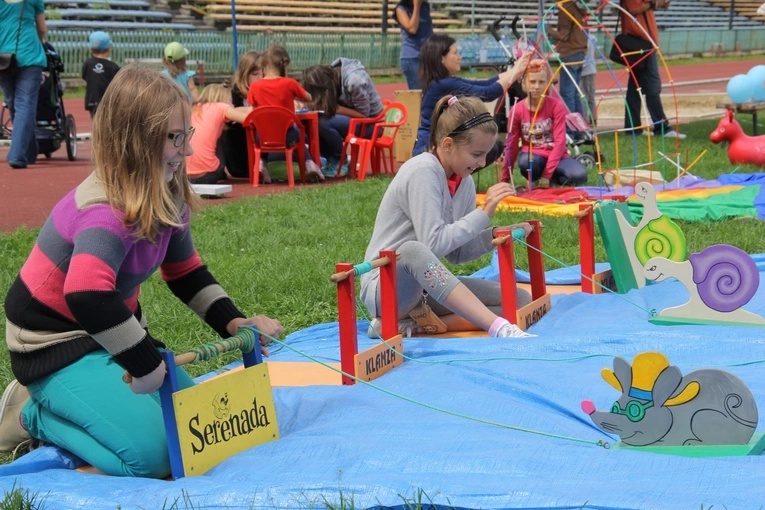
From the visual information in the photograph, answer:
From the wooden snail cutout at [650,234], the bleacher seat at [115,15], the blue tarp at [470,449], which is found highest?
the bleacher seat at [115,15]

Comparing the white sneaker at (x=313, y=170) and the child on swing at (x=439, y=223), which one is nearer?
the child on swing at (x=439, y=223)

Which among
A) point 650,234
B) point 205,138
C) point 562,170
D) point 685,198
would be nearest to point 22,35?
point 205,138

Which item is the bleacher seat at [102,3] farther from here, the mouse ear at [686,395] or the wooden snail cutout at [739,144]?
the mouse ear at [686,395]

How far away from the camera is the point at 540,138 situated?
7.80 metres

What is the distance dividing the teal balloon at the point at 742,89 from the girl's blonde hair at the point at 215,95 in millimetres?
5427

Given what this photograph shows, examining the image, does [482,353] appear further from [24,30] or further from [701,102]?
[701,102]

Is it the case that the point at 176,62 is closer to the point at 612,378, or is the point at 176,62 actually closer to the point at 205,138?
the point at 205,138

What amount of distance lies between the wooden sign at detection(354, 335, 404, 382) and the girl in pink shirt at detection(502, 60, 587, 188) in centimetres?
379

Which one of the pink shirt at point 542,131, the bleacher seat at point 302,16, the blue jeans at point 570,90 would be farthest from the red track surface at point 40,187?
the bleacher seat at point 302,16

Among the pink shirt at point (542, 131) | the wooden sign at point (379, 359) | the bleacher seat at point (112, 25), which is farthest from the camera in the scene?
the bleacher seat at point (112, 25)

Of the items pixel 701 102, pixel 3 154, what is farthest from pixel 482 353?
pixel 701 102

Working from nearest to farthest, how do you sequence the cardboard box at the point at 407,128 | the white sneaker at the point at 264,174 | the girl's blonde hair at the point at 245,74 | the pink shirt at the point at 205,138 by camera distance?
1. the pink shirt at the point at 205,138
2. the white sneaker at the point at 264,174
3. the girl's blonde hair at the point at 245,74
4. the cardboard box at the point at 407,128

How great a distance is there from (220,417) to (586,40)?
8313mm

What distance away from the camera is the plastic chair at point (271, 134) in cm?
870
